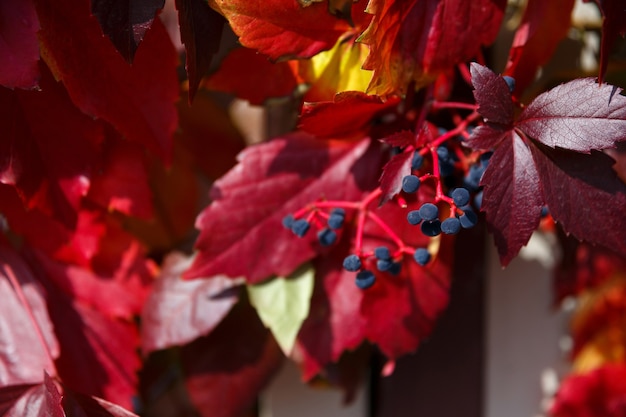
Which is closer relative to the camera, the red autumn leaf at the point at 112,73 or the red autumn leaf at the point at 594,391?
→ the red autumn leaf at the point at 112,73

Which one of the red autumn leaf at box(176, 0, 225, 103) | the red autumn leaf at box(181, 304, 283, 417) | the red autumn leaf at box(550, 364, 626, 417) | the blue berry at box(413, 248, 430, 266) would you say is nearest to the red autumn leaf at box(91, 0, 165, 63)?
the red autumn leaf at box(176, 0, 225, 103)

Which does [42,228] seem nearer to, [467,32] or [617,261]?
[467,32]

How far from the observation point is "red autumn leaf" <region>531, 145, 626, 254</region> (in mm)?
417

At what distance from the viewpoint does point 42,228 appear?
21.2 inches

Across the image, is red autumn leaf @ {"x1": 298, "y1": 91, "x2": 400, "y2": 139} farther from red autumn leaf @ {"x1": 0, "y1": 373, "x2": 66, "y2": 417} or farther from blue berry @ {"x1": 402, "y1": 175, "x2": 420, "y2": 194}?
red autumn leaf @ {"x1": 0, "y1": 373, "x2": 66, "y2": 417}

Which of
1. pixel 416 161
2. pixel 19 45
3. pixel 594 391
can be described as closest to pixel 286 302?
pixel 416 161

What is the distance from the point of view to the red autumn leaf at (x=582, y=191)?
42cm

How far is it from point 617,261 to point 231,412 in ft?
1.76

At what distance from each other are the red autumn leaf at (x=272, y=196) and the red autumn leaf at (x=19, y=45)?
0.17 m

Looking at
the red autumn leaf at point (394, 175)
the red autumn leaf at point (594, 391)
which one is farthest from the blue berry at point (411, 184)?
the red autumn leaf at point (594, 391)

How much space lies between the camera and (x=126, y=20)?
15.4 inches

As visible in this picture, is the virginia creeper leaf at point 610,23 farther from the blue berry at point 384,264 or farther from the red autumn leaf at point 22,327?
the red autumn leaf at point 22,327

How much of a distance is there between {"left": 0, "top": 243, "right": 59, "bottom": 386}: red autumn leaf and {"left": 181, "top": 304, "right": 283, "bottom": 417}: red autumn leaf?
157mm

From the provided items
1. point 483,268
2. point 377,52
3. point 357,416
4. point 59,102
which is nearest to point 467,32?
point 377,52
